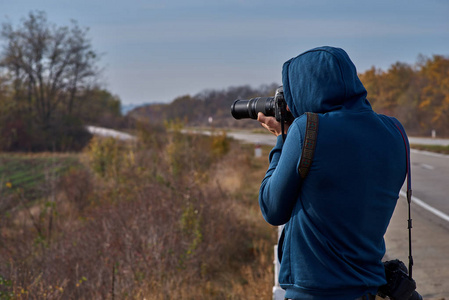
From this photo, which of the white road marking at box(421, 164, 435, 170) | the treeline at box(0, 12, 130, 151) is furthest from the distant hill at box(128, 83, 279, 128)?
the white road marking at box(421, 164, 435, 170)

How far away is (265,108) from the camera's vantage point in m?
2.27

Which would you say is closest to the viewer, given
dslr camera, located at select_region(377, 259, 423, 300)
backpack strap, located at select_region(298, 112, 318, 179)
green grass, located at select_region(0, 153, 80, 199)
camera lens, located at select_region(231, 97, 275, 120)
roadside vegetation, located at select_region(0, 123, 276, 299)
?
backpack strap, located at select_region(298, 112, 318, 179)

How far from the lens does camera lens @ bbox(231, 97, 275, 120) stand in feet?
7.41

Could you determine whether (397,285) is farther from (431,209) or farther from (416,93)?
(416,93)

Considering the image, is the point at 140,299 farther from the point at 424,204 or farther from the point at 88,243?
the point at 424,204

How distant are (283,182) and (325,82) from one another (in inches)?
15.2

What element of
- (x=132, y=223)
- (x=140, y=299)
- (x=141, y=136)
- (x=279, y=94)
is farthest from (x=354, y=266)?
(x=141, y=136)

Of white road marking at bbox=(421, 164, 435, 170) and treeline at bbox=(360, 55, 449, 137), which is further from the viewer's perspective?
treeline at bbox=(360, 55, 449, 137)

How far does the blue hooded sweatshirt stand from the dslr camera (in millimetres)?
126

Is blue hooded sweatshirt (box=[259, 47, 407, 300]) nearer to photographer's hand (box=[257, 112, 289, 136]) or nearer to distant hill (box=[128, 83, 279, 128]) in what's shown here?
photographer's hand (box=[257, 112, 289, 136])

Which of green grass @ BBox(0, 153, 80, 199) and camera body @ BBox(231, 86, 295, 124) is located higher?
camera body @ BBox(231, 86, 295, 124)

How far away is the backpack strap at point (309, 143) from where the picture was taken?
1.70 metres

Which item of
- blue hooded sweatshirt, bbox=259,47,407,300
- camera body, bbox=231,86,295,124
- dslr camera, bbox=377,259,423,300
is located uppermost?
camera body, bbox=231,86,295,124

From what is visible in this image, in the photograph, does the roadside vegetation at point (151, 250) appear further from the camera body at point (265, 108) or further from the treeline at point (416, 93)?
the treeline at point (416, 93)
